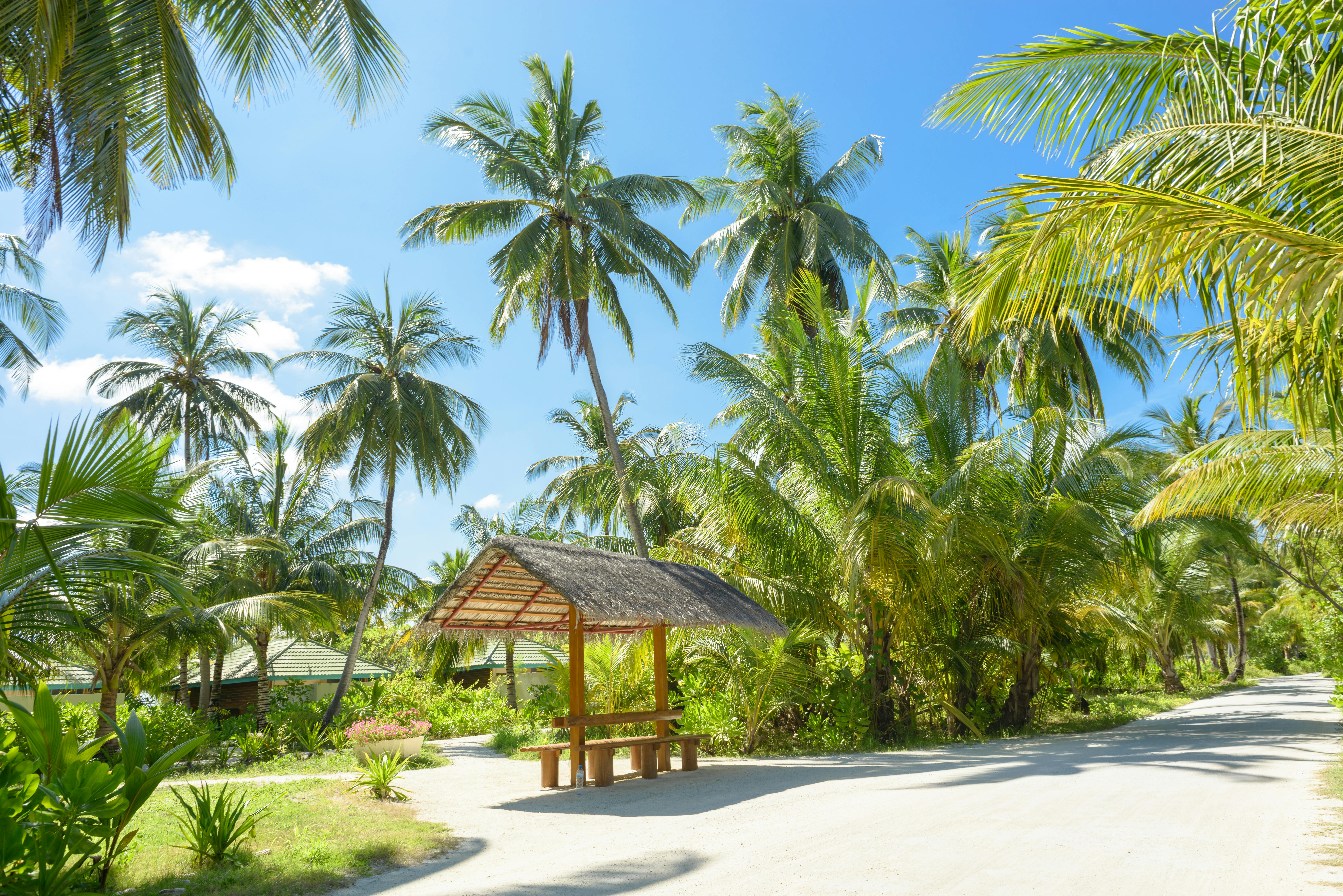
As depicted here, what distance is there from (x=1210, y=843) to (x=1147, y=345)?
2076 centimetres

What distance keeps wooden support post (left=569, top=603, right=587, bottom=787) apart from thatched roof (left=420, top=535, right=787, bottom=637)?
15.2 inches

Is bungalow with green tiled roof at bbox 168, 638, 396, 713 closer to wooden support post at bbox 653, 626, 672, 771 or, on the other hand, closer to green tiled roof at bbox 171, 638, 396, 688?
green tiled roof at bbox 171, 638, 396, 688

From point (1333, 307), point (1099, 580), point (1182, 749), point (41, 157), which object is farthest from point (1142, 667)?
point (41, 157)

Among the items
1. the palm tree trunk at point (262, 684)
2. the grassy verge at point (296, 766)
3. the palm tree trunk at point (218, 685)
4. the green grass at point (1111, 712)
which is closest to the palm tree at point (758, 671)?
the green grass at point (1111, 712)

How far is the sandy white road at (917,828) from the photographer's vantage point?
4.76m

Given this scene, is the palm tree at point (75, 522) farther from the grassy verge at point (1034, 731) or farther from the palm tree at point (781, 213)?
the palm tree at point (781, 213)

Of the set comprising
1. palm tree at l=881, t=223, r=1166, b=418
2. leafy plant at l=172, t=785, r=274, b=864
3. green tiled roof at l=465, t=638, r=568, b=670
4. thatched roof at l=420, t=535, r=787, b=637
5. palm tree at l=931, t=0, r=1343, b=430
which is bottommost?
leafy plant at l=172, t=785, r=274, b=864

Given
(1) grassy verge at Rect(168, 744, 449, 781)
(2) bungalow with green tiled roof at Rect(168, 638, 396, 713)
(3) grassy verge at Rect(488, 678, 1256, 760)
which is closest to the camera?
(3) grassy verge at Rect(488, 678, 1256, 760)

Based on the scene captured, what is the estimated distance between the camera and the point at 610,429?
1722 centimetres

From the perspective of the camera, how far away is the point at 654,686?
1440 cm

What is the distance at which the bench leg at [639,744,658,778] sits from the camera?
1047 cm

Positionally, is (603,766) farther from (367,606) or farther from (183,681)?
(183,681)

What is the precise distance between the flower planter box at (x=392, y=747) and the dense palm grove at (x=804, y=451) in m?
1.56

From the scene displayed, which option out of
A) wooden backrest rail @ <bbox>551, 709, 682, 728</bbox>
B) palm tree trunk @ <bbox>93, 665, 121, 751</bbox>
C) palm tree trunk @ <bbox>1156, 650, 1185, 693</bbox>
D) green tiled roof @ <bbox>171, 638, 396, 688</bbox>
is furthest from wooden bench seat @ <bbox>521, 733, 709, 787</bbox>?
palm tree trunk @ <bbox>1156, 650, 1185, 693</bbox>
